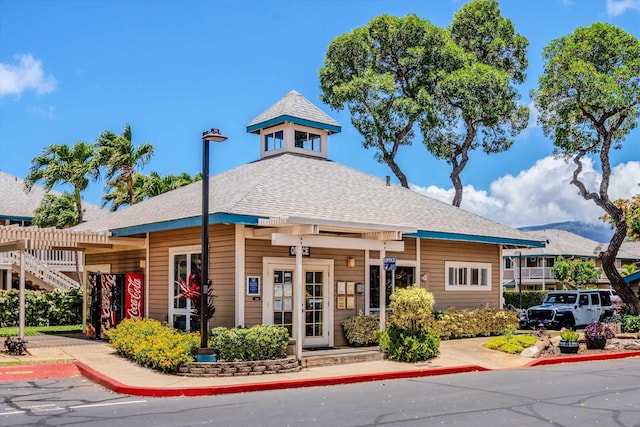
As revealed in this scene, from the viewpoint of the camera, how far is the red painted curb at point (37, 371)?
1380cm

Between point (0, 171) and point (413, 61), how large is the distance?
25875mm

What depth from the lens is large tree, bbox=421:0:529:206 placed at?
1446 inches

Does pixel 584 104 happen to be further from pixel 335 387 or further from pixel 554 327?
pixel 335 387

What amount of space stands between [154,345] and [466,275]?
35.9ft

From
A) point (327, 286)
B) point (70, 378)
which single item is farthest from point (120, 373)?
point (327, 286)

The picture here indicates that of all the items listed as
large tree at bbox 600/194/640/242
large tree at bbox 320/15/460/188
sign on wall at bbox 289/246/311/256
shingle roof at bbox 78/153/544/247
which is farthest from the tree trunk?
sign on wall at bbox 289/246/311/256

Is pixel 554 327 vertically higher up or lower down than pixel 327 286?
lower down

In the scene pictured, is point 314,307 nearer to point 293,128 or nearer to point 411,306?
point 411,306

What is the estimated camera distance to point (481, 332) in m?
21.3

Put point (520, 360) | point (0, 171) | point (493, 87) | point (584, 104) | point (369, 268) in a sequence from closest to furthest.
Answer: point (520, 360)
point (369, 268)
point (584, 104)
point (493, 87)
point (0, 171)

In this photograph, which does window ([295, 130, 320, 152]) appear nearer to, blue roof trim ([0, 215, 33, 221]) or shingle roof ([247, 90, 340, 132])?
shingle roof ([247, 90, 340, 132])

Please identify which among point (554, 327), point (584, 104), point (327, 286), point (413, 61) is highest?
point (413, 61)

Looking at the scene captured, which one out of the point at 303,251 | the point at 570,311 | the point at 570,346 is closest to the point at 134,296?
the point at 303,251

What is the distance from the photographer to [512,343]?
18.4 metres
